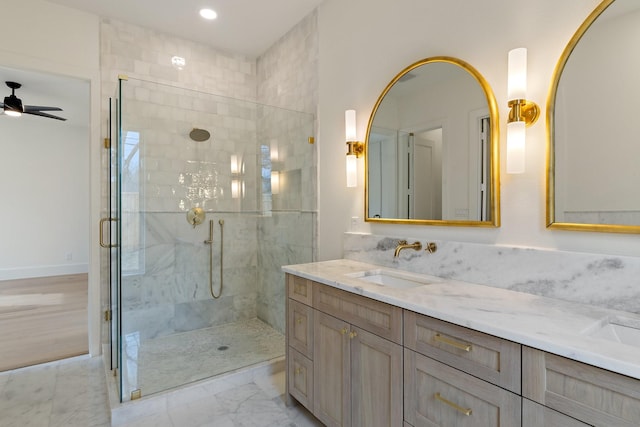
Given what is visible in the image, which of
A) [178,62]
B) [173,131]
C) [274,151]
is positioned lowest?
[274,151]

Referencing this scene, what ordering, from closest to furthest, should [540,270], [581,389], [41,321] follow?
[581,389], [540,270], [41,321]

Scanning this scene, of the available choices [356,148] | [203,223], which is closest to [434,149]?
[356,148]

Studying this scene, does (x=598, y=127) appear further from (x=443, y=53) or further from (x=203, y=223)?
(x=203, y=223)

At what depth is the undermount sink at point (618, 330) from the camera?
1056mm

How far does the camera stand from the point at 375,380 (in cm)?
148

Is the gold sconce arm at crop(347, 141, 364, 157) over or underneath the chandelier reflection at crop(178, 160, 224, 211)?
over

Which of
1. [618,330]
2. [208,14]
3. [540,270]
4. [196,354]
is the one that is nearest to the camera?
[618,330]

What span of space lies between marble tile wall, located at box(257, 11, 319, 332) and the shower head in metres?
0.52

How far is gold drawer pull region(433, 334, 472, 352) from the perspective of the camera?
112 centimetres

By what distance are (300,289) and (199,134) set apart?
1.93 m

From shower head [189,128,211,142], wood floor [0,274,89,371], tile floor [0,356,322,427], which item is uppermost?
shower head [189,128,211,142]

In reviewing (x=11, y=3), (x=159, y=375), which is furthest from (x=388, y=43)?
(x=11, y=3)

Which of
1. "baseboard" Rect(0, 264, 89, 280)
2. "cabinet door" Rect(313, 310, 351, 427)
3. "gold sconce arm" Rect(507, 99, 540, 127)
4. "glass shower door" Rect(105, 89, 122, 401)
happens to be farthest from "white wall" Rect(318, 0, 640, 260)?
"baseboard" Rect(0, 264, 89, 280)

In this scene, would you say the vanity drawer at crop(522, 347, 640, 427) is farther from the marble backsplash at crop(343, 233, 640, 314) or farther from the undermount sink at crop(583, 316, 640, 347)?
the marble backsplash at crop(343, 233, 640, 314)
